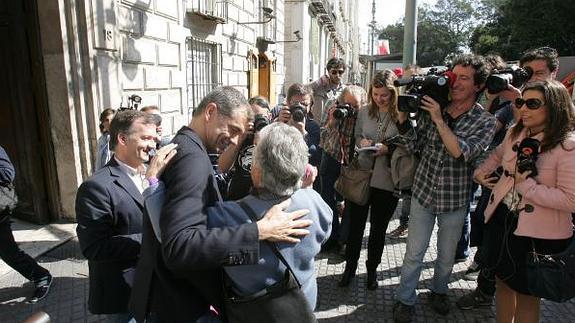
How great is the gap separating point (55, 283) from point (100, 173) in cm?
215

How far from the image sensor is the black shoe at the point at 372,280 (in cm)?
362

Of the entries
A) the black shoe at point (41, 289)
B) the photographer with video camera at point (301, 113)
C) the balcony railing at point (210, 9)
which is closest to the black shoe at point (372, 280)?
the photographer with video camera at point (301, 113)

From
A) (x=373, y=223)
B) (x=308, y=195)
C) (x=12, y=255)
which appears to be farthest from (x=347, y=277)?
(x=12, y=255)

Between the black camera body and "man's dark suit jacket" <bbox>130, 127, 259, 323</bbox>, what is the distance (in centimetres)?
200

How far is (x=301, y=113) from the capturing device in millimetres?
3461

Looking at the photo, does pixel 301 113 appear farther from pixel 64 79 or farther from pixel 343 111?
pixel 64 79

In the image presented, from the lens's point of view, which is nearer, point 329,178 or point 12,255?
point 12,255

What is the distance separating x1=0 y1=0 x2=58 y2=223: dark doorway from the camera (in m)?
4.83

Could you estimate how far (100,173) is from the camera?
219cm

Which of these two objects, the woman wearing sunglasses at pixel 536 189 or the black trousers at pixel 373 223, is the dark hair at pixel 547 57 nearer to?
the woman wearing sunglasses at pixel 536 189

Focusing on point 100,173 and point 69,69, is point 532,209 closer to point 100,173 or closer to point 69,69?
point 100,173

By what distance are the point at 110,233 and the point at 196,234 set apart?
93 cm

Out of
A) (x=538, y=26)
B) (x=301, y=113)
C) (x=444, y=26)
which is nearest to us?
(x=301, y=113)

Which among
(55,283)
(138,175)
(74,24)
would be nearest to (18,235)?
(55,283)
